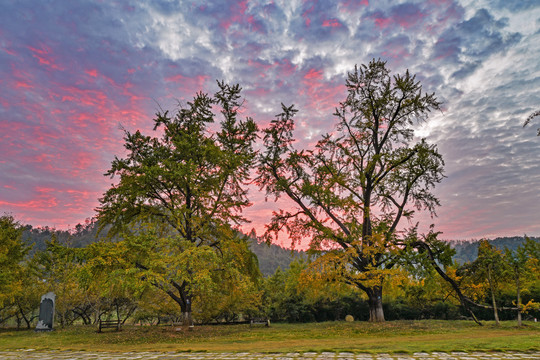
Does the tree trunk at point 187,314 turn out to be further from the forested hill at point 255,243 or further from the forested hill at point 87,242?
the forested hill at point 87,242

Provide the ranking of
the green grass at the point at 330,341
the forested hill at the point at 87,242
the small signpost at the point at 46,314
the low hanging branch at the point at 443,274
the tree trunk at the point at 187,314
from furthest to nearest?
the forested hill at the point at 87,242 → the small signpost at the point at 46,314 → the low hanging branch at the point at 443,274 → the tree trunk at the point at 187,314 → the green grass at the point at 330,341

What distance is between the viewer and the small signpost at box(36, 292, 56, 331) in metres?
24.3

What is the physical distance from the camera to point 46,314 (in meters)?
24.6

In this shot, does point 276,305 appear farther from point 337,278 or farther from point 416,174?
point 416,174

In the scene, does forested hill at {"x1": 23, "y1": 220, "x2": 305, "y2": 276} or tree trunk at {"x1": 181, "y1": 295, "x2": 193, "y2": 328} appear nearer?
tree trunk at {"x1": 181, "y1": 295, "x2": 193, "y2": 328}

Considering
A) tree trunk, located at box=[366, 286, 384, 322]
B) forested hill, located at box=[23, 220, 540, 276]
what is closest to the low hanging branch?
tree trunk, located at box=[366, 286, 384, 322]

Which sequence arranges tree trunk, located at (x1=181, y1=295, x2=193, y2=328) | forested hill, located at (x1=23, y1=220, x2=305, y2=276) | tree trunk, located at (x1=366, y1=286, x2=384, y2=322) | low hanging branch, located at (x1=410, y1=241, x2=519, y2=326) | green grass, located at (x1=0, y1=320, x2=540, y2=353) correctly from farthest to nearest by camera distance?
forested hill, located at (x1=23, y1=220, x2=305, y2=276) → tree trunk, located at (x1=366, y1=286, x2=384, y2=322) → low hanging branch, located at (x1=410, y1=241, x2=519, y2=326) → tree trunk, located at (x1=181, y1=295, x2=193, y2=328) → green grass, located at (x1=0, y1=320, x2=540, y2=353)

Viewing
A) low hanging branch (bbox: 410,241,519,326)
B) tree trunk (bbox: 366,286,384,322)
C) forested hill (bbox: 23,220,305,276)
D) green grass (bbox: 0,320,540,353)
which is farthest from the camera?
forested hill (bbox: 23,220,305,276)

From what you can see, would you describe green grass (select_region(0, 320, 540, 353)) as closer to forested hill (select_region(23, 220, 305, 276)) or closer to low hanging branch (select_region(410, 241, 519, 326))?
low hanging branch (select_region(410, 241, 519, 326))

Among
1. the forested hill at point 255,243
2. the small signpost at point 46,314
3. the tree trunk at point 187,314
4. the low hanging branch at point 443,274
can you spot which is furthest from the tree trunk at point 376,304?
the forested hill at point 255,243

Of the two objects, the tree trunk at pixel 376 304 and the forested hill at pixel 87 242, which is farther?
the forested hill at pixel 87 242

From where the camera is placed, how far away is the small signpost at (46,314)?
79.8ft

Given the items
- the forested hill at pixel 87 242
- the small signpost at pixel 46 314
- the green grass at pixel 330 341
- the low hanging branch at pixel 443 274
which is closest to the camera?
the green grass at pixel 330 341

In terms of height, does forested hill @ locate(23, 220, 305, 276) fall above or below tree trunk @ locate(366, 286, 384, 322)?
above
